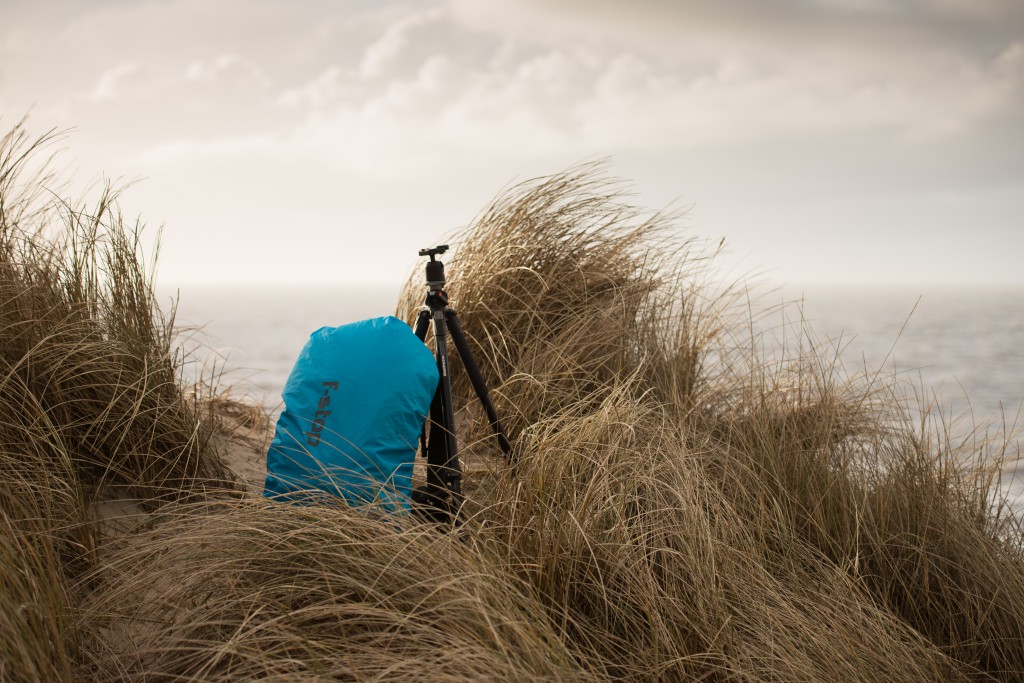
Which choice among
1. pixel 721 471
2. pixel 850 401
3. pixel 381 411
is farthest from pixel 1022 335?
pixel 381 411

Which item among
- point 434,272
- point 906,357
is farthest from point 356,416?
point 906,357

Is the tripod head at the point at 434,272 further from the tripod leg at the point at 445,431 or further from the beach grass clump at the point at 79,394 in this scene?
the beach grass clump at the point at 79,394

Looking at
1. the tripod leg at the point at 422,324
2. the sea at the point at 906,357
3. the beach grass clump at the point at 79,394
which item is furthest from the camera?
the sea at the point at 906,357

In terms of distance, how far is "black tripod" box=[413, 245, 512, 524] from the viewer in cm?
237

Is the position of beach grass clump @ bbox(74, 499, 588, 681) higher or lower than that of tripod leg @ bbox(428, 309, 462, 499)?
lower

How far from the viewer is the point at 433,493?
2.45m

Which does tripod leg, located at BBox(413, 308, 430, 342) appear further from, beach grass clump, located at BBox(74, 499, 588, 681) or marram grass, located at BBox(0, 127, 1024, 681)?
beach grass clump, located at BBox(74, 499, 588, 681)

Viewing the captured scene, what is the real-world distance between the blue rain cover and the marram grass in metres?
0.22

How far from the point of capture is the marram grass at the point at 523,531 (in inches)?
62.6

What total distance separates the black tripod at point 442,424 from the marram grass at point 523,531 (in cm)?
11

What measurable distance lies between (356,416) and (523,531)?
26.5 inches

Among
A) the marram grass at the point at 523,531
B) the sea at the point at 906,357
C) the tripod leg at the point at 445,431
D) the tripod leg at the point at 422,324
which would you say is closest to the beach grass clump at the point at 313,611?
the marram grass at the point at 523,531

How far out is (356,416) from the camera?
7.58 feet

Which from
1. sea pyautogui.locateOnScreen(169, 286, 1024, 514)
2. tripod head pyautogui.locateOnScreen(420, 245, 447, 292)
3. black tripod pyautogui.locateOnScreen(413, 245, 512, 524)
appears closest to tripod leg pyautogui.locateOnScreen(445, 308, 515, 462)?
black tripod pyautogui.locateOnScreen(413, 245, 512, 524)
